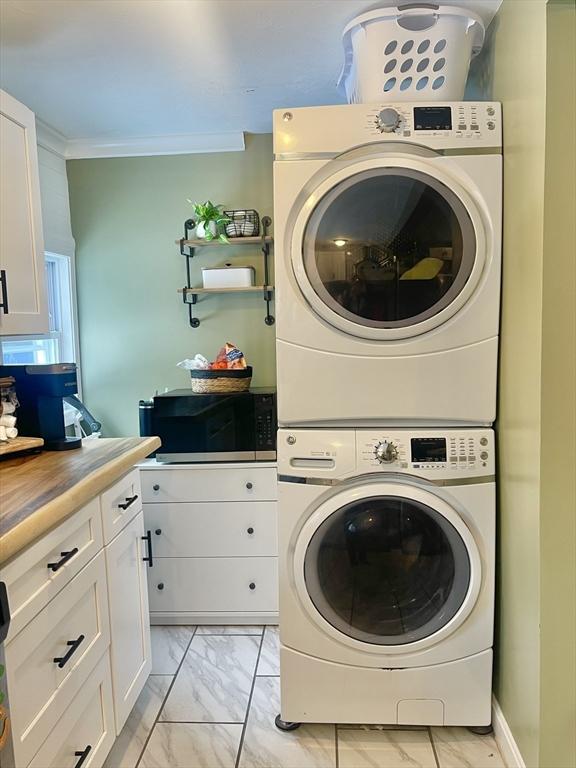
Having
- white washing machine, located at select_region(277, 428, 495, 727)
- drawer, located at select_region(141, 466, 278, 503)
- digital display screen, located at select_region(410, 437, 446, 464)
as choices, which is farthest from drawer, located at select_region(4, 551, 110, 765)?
digital display screen, located at select_region(410, 437, 446, 464)

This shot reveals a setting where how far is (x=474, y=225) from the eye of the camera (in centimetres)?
159

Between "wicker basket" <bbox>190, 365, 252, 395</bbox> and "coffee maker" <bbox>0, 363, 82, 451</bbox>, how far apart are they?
66 cm

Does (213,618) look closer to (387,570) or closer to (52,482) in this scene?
(387,570)

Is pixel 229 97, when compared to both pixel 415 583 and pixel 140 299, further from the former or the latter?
pixel 415 583

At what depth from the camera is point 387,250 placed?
5.33 ft

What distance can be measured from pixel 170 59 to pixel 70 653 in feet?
6.11

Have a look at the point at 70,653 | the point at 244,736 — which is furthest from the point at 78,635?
the point at 244,736

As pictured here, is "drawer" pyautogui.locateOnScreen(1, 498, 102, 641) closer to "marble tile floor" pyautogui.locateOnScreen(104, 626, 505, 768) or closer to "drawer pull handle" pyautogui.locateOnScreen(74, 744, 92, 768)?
"drawer pull handle" pyautogui.locateOnScreen(74, 744, 92, 768)

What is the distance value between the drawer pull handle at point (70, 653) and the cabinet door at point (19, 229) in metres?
0.93

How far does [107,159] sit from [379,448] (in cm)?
208

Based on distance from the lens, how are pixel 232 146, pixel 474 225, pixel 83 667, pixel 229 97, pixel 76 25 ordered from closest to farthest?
1. pixel 83 667
2. pixel 474 225
3. pixel 76 25
4. pixel 229 97
5. pixel 232 146

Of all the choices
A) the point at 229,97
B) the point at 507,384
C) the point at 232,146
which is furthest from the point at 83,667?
the point at 232,146

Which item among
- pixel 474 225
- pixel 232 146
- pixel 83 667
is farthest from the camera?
pixel 232 146

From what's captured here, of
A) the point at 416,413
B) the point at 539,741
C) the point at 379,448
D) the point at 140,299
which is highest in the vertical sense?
the point at 140,299
